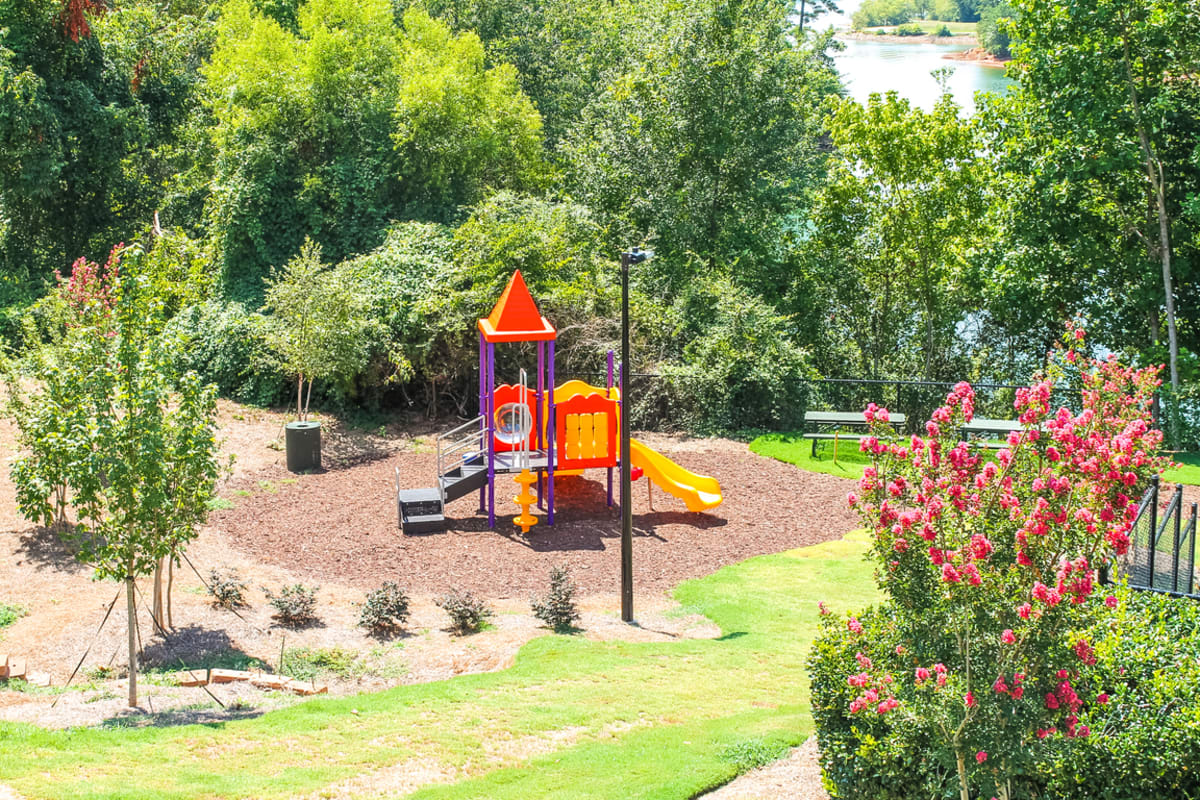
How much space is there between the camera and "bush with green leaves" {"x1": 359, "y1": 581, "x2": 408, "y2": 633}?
42.8 ft

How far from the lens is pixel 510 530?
56.7ft

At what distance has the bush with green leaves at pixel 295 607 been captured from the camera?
1323 cm

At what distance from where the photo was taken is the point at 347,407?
78.2 ft

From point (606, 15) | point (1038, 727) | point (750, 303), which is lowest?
point (1038, 727)

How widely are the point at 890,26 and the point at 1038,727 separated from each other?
12251 cm

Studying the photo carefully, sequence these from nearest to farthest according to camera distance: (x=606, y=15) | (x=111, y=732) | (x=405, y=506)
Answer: (x=111, y=732)
(x=405, y=506)
(x=606, y=15)

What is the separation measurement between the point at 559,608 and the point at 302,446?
870 cm

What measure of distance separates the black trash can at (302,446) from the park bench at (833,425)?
957 cm

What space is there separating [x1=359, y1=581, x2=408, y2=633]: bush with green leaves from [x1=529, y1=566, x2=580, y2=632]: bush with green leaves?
1657 mm

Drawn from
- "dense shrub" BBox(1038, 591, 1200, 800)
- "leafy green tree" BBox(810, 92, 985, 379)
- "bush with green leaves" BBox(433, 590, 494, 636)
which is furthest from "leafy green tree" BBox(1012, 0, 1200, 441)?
"dense shrub" BBox(1038, 591, 1200, 800)

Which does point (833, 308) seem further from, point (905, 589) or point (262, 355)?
point (905, 589)

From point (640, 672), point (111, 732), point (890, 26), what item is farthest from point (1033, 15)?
point (890, 26)

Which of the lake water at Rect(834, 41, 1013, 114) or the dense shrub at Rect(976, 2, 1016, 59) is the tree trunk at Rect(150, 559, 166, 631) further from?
the dense shrub at Rect(976, 2, 1016, 59)

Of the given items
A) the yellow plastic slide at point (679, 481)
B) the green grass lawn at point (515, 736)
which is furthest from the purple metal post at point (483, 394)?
the green grass lawn at point (515, 736)
